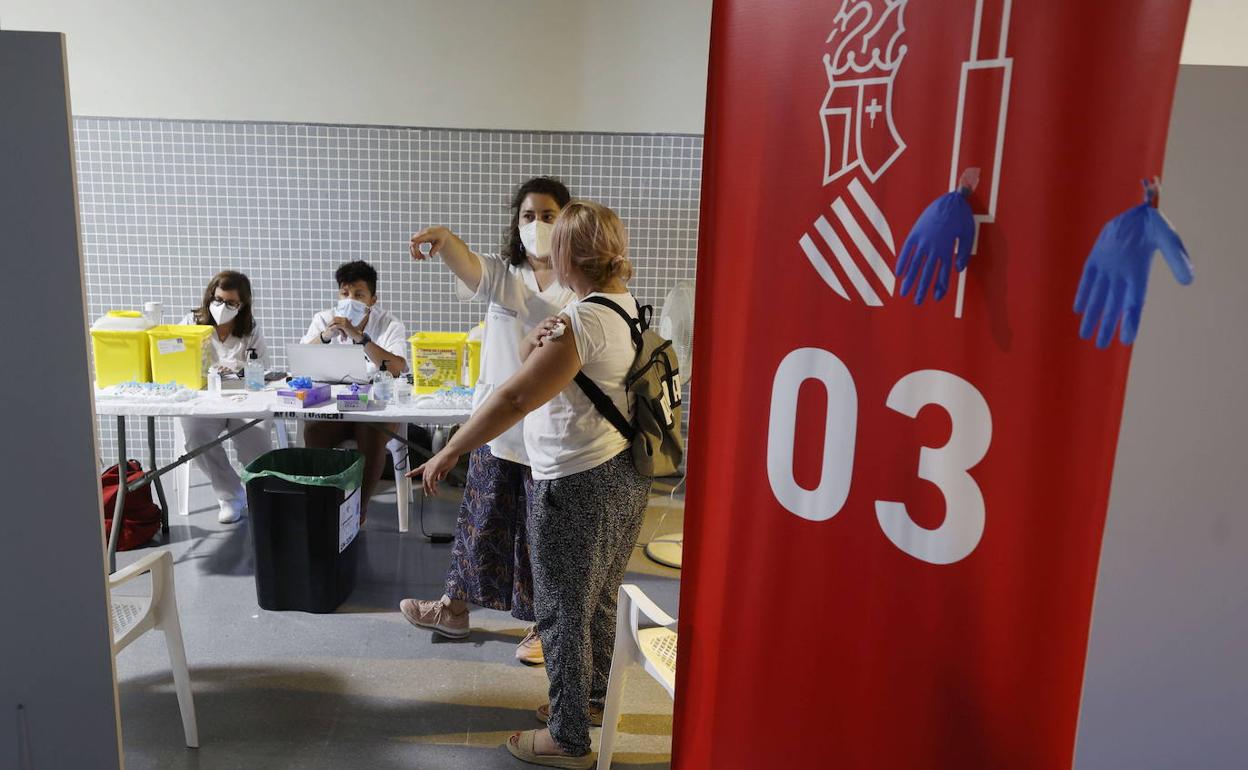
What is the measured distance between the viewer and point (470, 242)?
15.9ft

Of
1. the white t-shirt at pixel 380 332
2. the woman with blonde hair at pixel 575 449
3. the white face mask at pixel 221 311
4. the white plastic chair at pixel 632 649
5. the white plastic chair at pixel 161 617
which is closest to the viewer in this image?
the woman with blonde hair at pixel 575 449

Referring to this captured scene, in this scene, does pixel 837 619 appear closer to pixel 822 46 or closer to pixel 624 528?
pixel 822 46

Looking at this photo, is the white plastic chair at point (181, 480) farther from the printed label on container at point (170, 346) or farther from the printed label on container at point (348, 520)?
the printed label on container at point (348, 520)

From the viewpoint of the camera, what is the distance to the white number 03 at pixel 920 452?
1013 millimetres

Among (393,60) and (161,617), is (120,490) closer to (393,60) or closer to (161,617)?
(161,617)

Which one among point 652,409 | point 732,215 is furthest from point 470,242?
point 732,215

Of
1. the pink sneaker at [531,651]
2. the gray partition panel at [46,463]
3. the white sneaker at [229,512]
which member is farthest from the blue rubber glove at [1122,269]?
the white sneaker at [229,512]

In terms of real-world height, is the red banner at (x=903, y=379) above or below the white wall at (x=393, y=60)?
below

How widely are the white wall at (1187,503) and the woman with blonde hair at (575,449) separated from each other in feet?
3.75

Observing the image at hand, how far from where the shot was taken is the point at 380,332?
418 cm

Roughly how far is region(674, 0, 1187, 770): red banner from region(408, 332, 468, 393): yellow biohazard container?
8.18 feet

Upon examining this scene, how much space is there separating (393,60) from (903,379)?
4289 mm

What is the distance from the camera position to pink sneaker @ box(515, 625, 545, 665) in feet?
9.22

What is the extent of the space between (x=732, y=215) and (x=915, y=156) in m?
0.28
